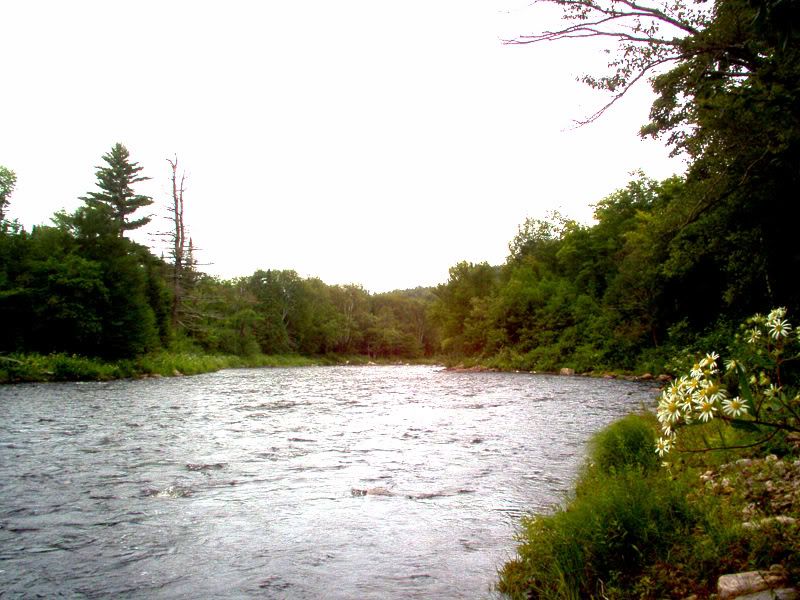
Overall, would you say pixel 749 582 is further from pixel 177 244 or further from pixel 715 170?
pixel 177 244

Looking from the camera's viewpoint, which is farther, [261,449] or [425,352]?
[425,352]

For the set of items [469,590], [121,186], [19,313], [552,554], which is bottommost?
[469,590]

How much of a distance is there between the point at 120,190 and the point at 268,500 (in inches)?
A: 2048

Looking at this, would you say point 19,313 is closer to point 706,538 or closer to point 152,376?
point 152,376

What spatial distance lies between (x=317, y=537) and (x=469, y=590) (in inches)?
66.7

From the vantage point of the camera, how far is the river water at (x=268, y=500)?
424 cm

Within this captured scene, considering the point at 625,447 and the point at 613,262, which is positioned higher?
the point at 613,262

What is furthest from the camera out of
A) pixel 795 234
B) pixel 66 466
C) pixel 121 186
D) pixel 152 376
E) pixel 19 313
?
pixel 121 186

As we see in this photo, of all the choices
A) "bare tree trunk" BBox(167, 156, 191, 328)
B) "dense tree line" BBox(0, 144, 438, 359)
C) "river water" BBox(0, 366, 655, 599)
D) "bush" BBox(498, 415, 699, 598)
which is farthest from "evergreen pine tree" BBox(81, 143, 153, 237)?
"bush" BBox(498, 415, 699, 598)

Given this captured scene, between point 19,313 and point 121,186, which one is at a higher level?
point 121,186

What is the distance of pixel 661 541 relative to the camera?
3.82m

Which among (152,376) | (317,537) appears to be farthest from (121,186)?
(317,537)

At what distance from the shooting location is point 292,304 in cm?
8138

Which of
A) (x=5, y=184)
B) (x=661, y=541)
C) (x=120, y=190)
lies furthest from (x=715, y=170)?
(x=5, y=184)
